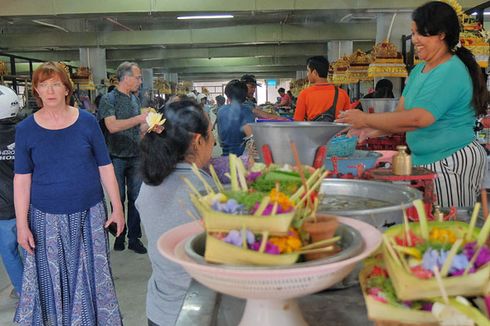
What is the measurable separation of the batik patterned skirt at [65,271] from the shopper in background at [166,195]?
0.86 m

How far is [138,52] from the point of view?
19203 mm

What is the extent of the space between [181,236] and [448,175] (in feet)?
4.71

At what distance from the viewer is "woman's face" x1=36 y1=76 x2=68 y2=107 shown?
97.2 inches

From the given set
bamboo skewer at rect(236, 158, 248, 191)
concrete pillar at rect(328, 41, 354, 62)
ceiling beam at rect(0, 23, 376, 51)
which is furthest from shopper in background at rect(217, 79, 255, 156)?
concrete pillar at rect(328, 41, 354, 62)

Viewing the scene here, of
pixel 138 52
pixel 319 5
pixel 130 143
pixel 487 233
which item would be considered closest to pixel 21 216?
pixel 130 143

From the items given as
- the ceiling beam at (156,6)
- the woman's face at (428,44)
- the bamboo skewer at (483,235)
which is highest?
the ceiling beam at (156,6)

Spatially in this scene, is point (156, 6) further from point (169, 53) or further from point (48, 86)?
point (169, 53)

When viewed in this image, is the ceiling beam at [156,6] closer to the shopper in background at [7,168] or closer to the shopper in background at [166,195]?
the shopper in background at [7,168]

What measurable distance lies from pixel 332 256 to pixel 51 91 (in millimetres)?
1997

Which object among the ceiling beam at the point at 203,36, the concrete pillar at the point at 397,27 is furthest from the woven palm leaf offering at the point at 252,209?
the ceiling beam at the point at 203,36

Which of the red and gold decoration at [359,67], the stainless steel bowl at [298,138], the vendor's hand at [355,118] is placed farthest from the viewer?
the red and gold decoration at [359,67]

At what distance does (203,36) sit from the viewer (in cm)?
1402

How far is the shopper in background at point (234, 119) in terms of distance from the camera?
4.52 m

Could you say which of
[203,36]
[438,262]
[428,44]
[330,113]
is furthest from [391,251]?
[203,36]
